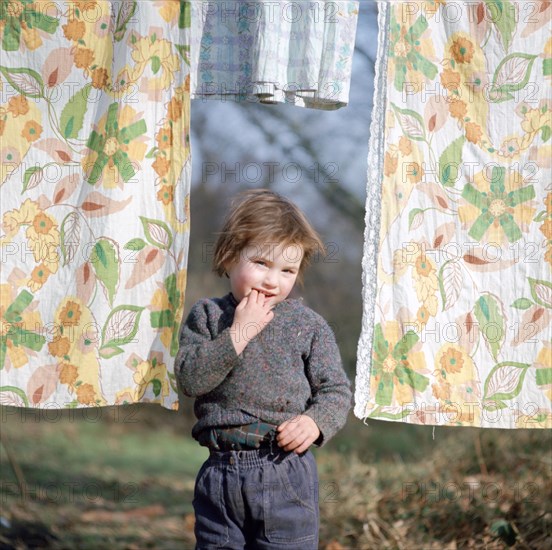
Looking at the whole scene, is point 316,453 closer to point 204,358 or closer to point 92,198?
point 92,198

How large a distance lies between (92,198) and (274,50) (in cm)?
70

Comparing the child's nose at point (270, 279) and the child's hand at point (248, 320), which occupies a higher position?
the child's nose at point (270, 279)

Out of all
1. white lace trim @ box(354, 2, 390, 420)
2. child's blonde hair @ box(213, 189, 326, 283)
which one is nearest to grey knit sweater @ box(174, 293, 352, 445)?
child's blonde hair @ box(213, 189, 326, 283)

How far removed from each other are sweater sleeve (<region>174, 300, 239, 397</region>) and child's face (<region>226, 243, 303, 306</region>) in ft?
0.40

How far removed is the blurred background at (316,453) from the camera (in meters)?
3.44

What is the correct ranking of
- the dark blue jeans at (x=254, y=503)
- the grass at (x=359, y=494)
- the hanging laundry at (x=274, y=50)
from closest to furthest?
the dark blue jeans at (x=254, y=503) → the hanging laundry at (x=274, y=50) → the grass at (x=359, y=494)

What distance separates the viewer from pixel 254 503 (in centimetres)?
206

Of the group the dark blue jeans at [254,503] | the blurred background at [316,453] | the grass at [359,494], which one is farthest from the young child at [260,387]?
the grass at [359,494]

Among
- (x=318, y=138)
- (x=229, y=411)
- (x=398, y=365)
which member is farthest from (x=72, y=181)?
(x=318, y=138)

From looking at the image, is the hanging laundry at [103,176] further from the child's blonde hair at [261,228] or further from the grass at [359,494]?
the grass at [359,494]

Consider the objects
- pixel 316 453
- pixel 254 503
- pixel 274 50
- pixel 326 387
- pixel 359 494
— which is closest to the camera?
pixel 254 503

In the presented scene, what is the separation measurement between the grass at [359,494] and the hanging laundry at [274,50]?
1.63 meters

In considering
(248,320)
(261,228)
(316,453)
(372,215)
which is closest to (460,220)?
(372,215)

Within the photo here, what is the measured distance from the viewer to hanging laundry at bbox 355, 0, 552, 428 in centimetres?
249
